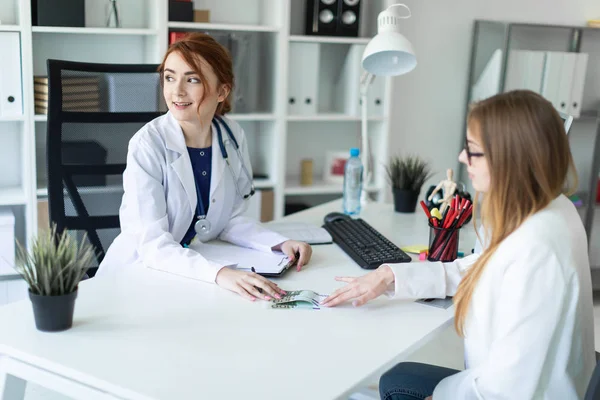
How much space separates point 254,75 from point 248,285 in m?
1.93

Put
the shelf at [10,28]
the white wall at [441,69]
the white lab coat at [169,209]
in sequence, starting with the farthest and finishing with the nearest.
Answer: the white wall at [441,69] → the shelf at [10,28] → the white lab coat at [169,209]

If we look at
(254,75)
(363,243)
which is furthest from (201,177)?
(254,75)

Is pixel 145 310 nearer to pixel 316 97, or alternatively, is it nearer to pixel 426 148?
pixel 316 97

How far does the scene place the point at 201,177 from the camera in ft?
6.40

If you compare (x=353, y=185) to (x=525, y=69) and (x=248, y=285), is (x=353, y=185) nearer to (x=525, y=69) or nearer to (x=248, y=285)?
(x=248, y=285)

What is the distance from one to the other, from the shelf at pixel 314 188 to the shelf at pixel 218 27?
0.78 m

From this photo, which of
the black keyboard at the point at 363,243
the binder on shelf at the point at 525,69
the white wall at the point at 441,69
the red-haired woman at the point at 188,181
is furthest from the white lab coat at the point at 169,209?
the binder on shelf at the point at 525,69

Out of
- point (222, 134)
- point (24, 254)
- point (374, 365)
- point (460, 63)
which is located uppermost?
point (460, 63)

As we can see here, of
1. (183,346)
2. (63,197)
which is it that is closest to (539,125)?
(183,346)

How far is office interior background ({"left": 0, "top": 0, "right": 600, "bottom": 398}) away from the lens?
9.96 ft

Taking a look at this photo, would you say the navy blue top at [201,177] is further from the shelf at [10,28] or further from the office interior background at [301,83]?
the shelf at [10,28]

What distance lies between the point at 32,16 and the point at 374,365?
7.81 feet

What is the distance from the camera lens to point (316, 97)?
3453mm

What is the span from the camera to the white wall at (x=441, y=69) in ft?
12.5
